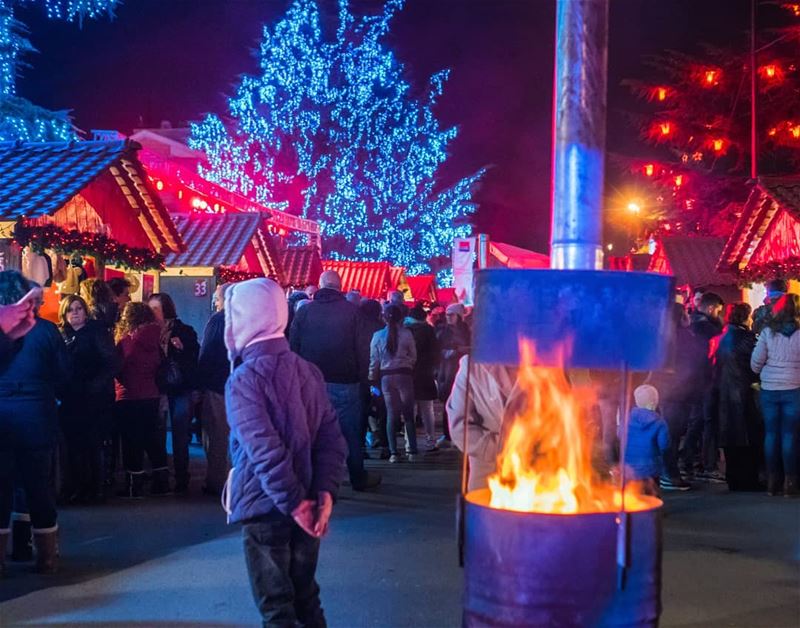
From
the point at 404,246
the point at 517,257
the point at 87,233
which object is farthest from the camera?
the point at 404,246

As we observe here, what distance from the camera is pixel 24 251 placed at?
1063 centimetres

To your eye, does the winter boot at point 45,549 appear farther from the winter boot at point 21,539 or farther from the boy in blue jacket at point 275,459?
the boy in blue jacket at point 275,459

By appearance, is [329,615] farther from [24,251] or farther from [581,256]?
[24,251]

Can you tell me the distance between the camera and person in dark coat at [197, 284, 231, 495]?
9492 mm

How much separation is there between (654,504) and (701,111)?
91.8 ft

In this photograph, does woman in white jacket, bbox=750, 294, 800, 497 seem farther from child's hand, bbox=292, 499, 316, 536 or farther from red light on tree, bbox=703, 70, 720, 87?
red light on tree, bbox=703, 70, 720, 87

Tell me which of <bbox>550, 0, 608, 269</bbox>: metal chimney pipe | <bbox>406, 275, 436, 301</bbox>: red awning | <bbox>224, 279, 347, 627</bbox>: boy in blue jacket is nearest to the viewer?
<bbox>550, 0, 608, 269</bbox>: metal chimney pipe

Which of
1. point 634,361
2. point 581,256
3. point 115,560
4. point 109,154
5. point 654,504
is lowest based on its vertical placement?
point 115,560

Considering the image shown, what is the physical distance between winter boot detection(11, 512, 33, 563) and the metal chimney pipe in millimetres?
4910

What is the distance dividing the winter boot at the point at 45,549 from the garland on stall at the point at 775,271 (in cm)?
991

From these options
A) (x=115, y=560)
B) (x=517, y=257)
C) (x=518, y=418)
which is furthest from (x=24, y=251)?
(x=517, y=257)

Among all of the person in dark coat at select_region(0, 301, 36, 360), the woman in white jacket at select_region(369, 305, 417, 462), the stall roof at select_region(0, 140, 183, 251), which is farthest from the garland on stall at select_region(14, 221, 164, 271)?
the person in dark coat at select_region(0, 301, 36, 360)

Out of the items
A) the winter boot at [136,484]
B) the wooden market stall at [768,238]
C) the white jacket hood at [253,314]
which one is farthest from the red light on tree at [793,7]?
the white jacket hood at [253,314]

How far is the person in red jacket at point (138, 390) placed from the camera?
981 cm
